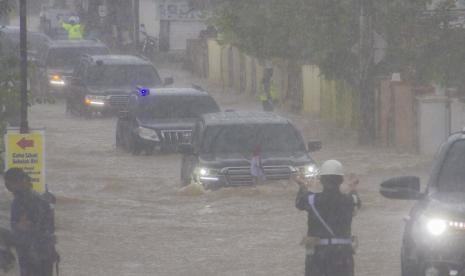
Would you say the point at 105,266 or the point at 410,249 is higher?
the point at 410,249

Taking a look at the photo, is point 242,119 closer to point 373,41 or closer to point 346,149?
point 373,41

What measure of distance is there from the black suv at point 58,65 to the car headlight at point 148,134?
15.1m

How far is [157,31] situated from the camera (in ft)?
226

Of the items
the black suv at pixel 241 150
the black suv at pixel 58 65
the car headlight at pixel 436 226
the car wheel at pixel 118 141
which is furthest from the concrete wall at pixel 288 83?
the car headlight at pixel 436 226

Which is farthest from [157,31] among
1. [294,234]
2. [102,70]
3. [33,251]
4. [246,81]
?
[33,251]

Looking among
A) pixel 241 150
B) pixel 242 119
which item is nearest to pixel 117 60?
pixel 242 119

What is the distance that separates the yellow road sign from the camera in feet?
55.3

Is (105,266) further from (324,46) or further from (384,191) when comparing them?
(324,46)

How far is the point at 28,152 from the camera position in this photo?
17.1m

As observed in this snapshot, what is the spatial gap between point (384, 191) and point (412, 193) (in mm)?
211

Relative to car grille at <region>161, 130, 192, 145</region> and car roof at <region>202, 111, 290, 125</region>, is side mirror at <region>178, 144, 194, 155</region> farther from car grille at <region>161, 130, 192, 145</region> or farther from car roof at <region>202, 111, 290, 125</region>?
car grille at <region>161, 130, 192, 145</region>

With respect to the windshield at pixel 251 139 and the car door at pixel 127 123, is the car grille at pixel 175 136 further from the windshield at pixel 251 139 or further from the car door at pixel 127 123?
the windshield at pixel 251 139

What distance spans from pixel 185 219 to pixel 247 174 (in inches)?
45.0

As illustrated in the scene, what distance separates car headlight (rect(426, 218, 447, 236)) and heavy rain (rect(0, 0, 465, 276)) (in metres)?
0.01
